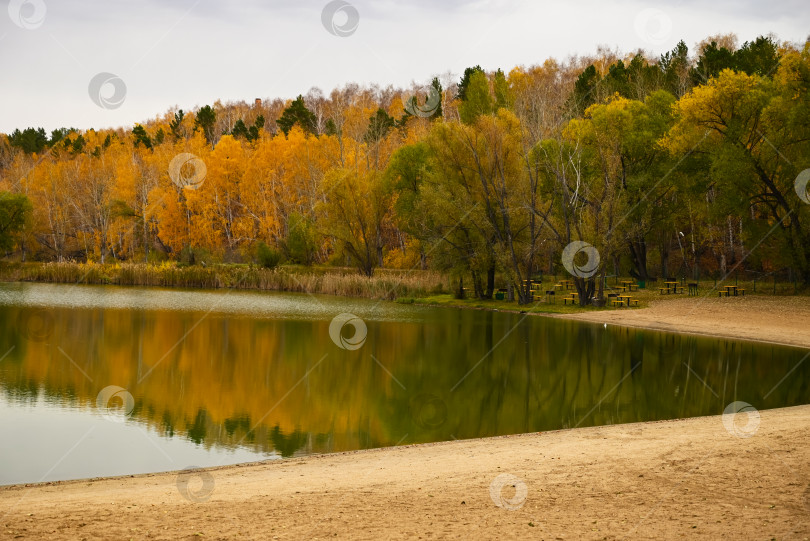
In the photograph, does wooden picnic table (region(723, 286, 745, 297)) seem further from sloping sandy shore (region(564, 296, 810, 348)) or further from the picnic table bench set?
sloping sandy shore (region(564, 296, 810, 348))

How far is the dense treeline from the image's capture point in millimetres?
43125

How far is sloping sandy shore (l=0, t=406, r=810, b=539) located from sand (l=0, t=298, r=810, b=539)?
2cm

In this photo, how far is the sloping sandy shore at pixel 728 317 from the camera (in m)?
29.7

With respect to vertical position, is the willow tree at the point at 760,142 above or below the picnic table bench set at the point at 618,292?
above

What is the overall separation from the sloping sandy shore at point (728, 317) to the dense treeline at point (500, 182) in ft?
14.0

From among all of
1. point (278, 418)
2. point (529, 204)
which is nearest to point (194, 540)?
point (278, 418)

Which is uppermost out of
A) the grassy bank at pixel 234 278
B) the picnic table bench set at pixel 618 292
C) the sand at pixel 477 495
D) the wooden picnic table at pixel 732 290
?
the sand at pixel 477 495

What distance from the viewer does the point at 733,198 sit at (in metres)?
42.8

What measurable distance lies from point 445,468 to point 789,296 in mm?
38038

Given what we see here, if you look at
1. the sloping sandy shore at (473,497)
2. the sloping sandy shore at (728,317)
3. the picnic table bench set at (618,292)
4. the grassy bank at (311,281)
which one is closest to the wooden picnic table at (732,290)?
the picnic table bench set at (618,292)

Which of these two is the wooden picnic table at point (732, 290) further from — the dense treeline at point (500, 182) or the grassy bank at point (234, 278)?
the grassy bank at point (234, 278)

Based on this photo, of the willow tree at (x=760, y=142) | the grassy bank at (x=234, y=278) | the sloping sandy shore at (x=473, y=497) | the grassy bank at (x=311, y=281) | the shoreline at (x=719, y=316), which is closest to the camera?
the sloping sandy shore at (x=473, y=497)

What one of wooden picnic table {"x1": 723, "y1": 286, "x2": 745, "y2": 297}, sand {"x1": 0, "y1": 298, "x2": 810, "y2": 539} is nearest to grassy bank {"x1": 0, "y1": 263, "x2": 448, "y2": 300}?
wooden picnic table {"x1": 723, "y1": 286, "x2": 745, "y2": 297}

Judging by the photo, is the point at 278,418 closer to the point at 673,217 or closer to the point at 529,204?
the point at 529,204
